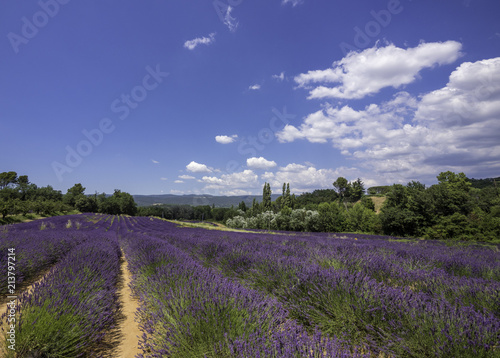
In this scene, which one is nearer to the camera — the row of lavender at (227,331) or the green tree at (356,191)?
the row of lavender at (227,331)

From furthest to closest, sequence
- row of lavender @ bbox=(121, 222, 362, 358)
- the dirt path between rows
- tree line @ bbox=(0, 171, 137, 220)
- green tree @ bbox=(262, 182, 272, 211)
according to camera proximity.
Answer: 1. green tree @ bbox=(262, 182, 272, 211)
2. tree line @ bbox=(0, 171, 137, 220)
3. the dirt path between rows
4. row of lavender @ bbox=(121, 222, 362, 358)

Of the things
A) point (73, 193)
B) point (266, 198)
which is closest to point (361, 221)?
point (266, 198)

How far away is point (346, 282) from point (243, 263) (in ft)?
8.77

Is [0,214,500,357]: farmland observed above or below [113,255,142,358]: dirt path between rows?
above

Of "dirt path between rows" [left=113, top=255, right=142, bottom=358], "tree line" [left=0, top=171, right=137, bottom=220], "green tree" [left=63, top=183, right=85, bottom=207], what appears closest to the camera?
"dirt path between rows" [left=113, top=255, right=142, bottom=358]

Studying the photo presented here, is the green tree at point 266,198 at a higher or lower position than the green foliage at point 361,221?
higher

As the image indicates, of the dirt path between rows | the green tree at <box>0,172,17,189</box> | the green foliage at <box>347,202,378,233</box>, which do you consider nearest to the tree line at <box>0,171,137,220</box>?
the green tree at <box>0,172,17,189</box>

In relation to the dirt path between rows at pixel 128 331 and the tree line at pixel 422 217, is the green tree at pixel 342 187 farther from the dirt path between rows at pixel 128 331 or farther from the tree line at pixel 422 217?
the dirt path between rows at pixel 128 331

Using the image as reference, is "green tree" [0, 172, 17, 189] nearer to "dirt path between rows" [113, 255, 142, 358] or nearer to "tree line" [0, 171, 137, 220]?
"tree line" [0, 171, 137, 220]

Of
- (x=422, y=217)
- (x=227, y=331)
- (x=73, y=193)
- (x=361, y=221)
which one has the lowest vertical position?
(x=361, y=221)

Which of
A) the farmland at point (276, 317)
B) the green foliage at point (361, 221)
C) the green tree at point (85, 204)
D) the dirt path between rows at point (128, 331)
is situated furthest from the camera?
the green tree at point (85, 204)

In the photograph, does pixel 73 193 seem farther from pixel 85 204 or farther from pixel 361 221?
pixel 361 221

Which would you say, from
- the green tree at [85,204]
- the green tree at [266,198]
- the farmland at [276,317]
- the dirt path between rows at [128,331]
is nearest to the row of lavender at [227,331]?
the farmland at [276,317]

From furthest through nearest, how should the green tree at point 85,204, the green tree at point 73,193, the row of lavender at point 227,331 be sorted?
1. the green tree at point 73,193
2. the green tree at point 85,204
3. the row of lavender at point 227,331
